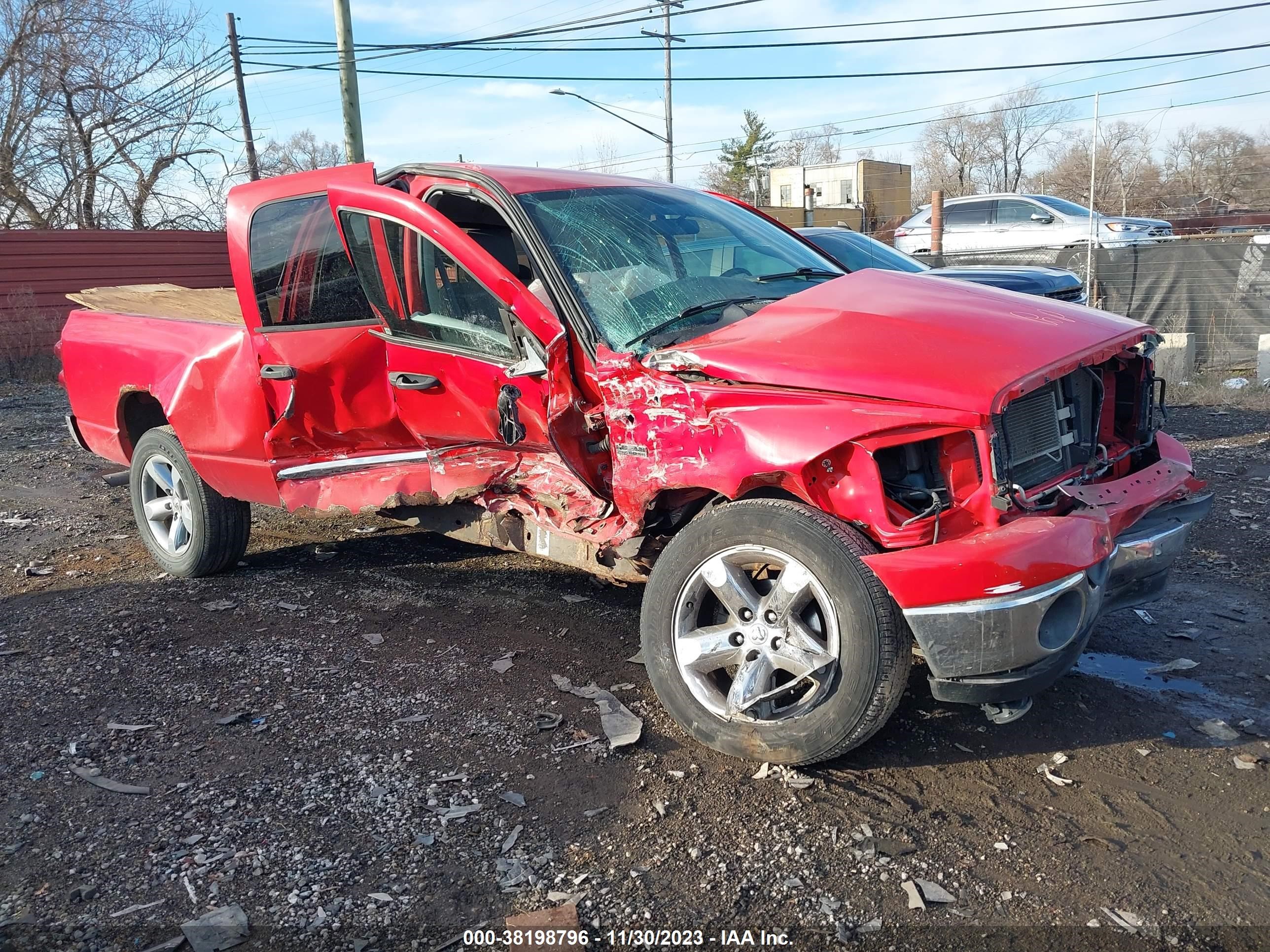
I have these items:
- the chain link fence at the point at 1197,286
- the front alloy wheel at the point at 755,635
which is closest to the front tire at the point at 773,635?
the front alloy wheel at the point at 755,635

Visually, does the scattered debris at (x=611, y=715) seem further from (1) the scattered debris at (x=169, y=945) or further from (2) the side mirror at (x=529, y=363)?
(1) the scattered debris at (x=169, y=945)

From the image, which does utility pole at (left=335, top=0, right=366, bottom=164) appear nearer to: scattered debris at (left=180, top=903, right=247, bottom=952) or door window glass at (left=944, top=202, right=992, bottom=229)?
door window glass at (left=944, top=202, right=992, bottom=229)

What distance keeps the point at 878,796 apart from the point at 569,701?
1.26m

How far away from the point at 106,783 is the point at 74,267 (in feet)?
54.3

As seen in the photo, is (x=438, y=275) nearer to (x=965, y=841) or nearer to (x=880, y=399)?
Answer: (x=880, y=399)

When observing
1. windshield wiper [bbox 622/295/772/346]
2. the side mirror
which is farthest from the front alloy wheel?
the side mirror

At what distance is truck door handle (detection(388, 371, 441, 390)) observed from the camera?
13.7ft

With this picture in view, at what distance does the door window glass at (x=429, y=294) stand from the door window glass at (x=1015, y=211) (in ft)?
50.1

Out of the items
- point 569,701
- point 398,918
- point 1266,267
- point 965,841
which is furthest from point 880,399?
point 1266,267

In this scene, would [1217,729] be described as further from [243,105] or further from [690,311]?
[243,105]

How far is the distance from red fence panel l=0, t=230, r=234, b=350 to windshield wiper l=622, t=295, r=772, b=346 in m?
13.1

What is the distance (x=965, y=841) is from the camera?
2836mm

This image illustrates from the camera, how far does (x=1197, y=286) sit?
522 inches

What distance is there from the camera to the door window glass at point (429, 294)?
400cm
